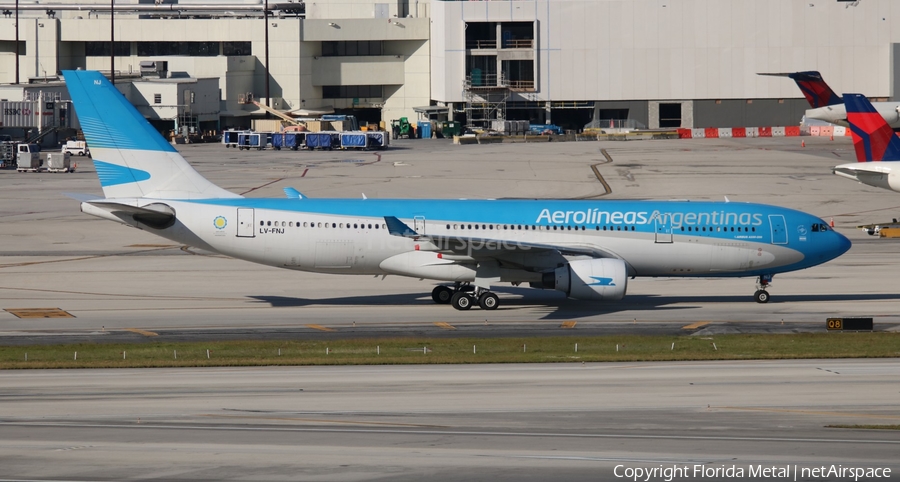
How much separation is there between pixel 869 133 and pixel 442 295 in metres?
25.7

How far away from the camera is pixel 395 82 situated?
149 metres

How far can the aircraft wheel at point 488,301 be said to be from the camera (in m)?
38.5

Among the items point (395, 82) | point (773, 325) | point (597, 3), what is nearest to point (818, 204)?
point (773, 325)

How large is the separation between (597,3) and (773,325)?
334ft

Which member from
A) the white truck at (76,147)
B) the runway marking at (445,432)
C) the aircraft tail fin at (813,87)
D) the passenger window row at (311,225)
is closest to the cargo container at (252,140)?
the white truck at (76,147)

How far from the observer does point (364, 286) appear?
145 ft

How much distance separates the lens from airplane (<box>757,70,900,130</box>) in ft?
265

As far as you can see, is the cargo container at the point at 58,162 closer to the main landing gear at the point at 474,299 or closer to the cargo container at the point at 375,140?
the cargo container at the point at 375,140

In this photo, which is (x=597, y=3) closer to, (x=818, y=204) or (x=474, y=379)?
(x=818, y=204)

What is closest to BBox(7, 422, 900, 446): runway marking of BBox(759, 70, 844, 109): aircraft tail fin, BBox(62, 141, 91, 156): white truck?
BBox(759, 70, 844, 109): aircraft tail fin

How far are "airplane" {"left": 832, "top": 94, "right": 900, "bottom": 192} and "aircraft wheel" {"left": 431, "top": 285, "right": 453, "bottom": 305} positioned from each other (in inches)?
949

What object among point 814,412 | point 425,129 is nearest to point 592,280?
point 814,412

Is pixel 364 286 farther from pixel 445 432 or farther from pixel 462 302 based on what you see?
pixel 445 432

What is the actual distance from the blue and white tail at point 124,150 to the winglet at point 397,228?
6.23 metres
